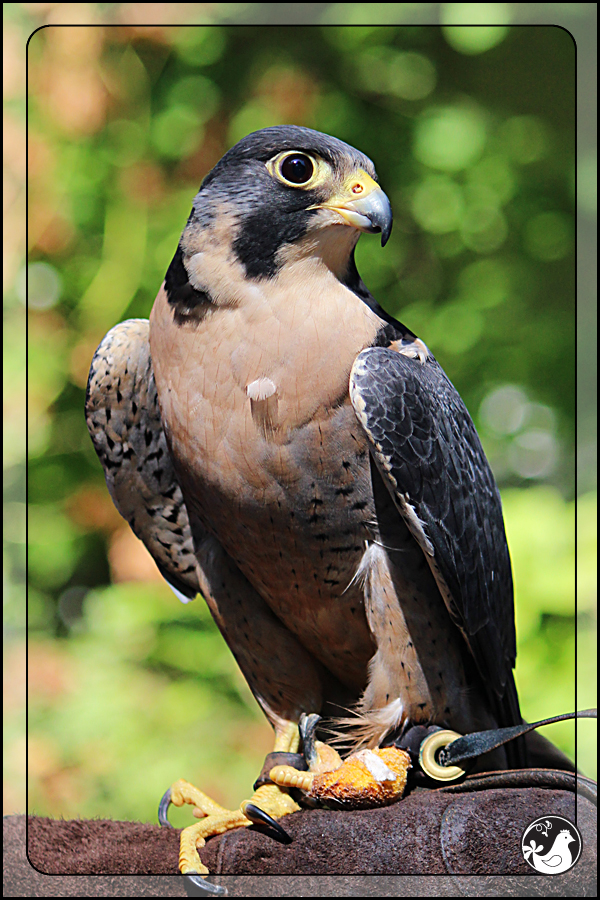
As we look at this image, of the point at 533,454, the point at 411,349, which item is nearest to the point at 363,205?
the point at 411,349

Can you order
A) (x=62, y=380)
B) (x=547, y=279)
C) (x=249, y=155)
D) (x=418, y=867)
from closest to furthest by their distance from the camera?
(x=249, y=155), (x=418, y=867), (x=547, y=279), (x=62, y=380)

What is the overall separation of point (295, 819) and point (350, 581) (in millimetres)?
443

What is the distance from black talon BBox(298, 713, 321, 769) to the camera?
1.45m

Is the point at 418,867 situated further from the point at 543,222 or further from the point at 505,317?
the point at 543,222

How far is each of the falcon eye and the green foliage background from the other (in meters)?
0.34

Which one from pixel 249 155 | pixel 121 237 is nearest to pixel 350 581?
pixel 249 155

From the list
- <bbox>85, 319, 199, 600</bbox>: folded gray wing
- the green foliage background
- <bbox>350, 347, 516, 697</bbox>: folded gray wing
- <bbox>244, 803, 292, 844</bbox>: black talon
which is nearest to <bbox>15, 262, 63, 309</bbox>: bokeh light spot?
the green foliage background

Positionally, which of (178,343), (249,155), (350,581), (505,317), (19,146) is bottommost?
(350,581)

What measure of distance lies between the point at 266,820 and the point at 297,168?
113 centimetres

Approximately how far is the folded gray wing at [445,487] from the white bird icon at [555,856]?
0.90ft

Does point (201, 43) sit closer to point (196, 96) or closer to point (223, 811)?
point (196, 96)

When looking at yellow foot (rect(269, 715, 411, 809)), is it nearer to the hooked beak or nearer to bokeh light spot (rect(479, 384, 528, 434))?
bokeh light spot (rect(479, 384, 528, 434))

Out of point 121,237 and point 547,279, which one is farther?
point 121,237

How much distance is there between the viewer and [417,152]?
1.58m
